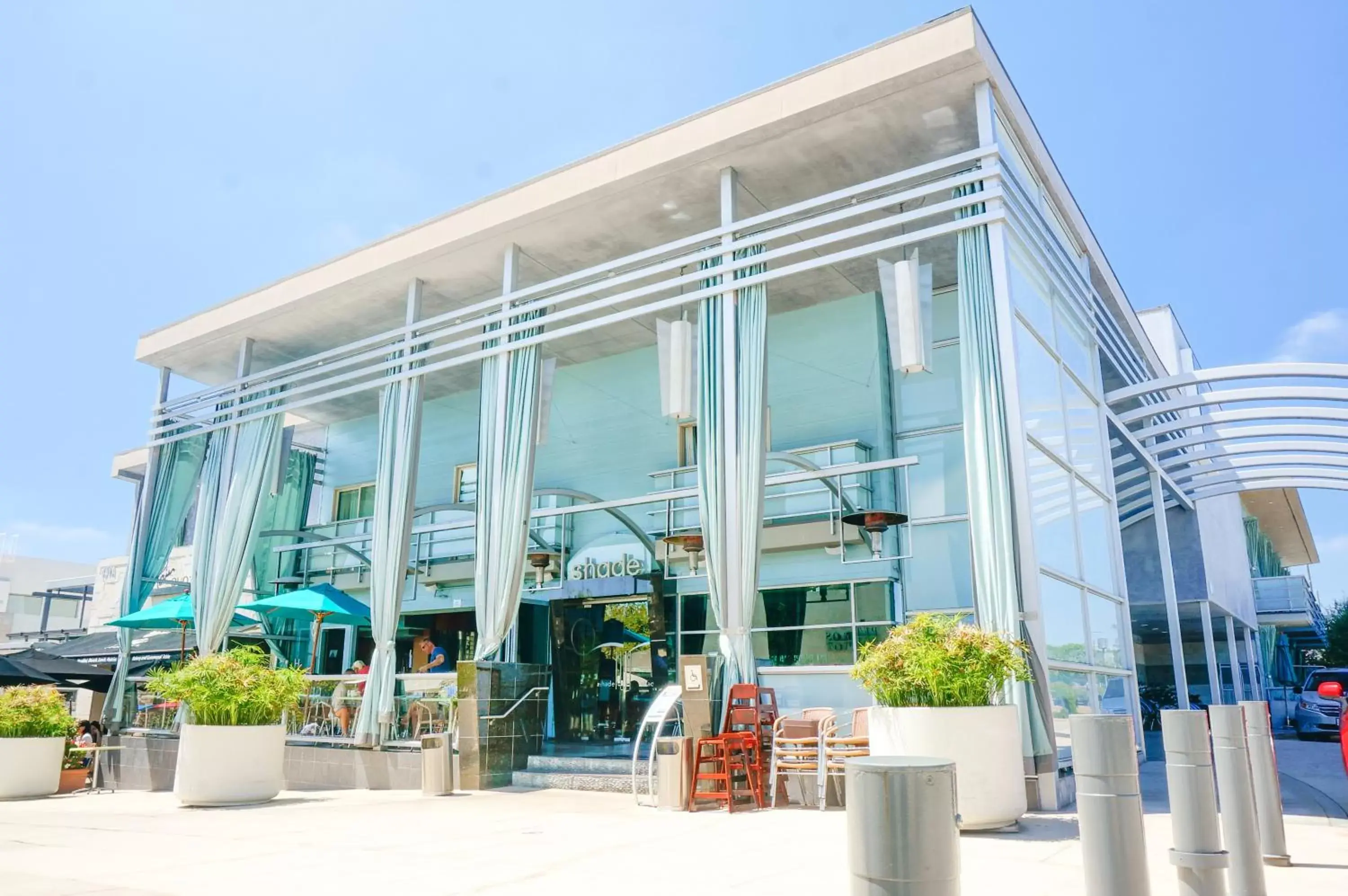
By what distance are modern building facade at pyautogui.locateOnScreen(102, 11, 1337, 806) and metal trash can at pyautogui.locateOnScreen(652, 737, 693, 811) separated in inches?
47.4

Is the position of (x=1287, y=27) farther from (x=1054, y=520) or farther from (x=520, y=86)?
(x=520, y=86)

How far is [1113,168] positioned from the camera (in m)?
17.7

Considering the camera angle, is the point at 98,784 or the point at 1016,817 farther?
the point at 98,784

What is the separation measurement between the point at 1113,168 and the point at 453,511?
14.6 m

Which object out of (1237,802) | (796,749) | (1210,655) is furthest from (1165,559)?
(1237,802)

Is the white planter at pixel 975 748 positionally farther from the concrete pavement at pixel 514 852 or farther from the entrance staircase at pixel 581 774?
the entrance staircase at pixel 581 774

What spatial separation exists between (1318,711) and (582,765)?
684 inches

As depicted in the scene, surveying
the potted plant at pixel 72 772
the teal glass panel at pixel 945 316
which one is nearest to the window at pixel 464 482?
the potted plant at pixel 72 772

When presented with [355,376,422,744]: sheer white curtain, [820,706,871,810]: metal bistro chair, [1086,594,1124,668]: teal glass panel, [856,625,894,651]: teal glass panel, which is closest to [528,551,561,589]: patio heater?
[355,376,422,744]: sheer white curtain

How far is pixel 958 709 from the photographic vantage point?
6.84m

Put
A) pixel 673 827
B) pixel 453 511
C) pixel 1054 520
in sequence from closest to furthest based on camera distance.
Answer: pixel 673 827
pixel 1054 520
pixel 453 511

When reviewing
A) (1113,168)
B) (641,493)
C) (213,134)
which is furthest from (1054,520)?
(213,134)

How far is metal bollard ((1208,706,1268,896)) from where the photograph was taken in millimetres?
4195

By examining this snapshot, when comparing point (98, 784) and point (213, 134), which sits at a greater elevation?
point (213, 134)
